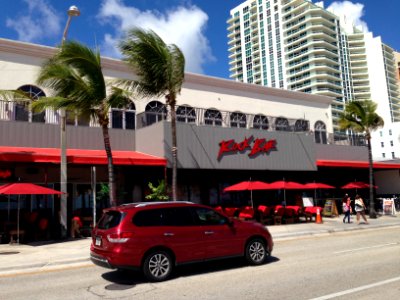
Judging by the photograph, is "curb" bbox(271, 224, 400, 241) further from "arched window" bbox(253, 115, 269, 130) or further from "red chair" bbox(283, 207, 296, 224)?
"arched window" bbox(253, 115, 269, 130)

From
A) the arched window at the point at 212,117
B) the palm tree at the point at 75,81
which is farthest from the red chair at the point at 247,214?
the palm tree at the point at 75,81

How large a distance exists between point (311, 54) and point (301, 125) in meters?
93.8

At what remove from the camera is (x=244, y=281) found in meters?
8.14

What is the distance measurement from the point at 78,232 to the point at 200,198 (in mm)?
8502

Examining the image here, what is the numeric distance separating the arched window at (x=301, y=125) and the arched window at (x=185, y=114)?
7242 millimetres

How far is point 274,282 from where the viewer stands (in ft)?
26.0

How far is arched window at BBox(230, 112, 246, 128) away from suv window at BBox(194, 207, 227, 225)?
1862 cm

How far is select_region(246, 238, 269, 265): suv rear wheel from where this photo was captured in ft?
32.3

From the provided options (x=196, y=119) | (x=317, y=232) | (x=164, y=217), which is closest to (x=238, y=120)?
(x=196, y=119)

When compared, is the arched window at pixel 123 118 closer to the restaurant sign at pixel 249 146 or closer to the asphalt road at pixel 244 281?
the restaurant sign at pixel 249 146

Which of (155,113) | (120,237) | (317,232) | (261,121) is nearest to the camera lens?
(120,237)

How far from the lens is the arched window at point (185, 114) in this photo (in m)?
25.8

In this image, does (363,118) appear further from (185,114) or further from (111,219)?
(111,219)

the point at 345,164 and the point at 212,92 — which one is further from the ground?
the point at 212,92
